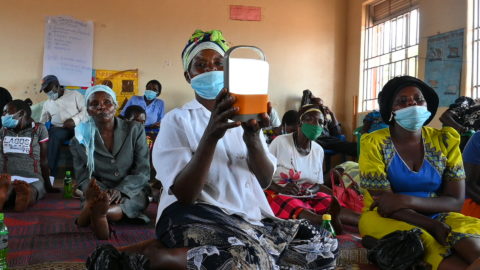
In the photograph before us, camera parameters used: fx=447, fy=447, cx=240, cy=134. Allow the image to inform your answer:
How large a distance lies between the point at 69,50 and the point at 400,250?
22.6 ft

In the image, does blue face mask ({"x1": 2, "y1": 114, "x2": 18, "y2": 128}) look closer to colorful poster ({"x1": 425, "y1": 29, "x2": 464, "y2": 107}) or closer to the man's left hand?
the man's left hand

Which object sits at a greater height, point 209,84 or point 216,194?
point 209,84

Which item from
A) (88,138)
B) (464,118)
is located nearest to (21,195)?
(88,138)

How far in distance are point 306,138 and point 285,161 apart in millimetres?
318

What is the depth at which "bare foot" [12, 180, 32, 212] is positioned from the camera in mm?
4000

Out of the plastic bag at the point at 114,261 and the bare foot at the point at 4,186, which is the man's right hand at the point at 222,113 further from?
the bare foot at the point at 4,186

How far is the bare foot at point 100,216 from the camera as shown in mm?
2694


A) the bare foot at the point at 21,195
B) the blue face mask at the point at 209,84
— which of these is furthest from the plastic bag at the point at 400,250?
the bare foot at the point at 21,195

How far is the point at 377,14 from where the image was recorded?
8.28 m

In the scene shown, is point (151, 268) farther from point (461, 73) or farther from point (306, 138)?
Result: point (461, 73)

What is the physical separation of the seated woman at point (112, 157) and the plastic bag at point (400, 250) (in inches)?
71.8

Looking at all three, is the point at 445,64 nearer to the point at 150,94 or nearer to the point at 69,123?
the point at 150,94

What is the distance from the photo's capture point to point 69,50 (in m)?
7.73

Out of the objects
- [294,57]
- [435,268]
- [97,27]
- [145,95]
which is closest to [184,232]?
[435,268]
